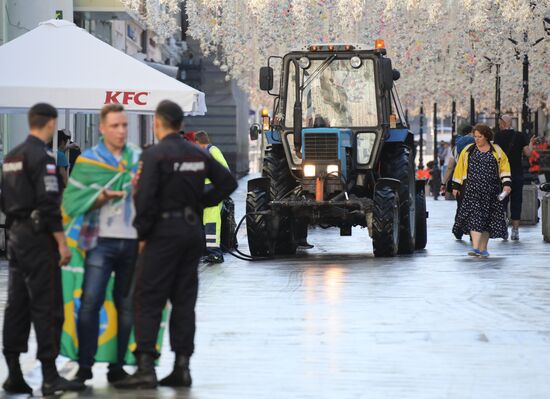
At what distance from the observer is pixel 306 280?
1753 cm

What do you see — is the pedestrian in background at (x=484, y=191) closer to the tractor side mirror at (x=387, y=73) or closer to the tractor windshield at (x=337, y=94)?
the tractor side mirror at (x=387, y=73)

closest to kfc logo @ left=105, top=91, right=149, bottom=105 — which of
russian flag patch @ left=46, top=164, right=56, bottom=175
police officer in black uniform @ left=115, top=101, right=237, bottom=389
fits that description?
police officer in black uniform @ left=115, top=101, right=237, bottom=389

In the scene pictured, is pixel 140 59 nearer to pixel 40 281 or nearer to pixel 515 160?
pixel 515 160

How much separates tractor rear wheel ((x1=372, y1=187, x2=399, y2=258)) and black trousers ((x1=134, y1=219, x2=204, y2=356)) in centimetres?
1086

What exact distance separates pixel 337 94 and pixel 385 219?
2.58 metres

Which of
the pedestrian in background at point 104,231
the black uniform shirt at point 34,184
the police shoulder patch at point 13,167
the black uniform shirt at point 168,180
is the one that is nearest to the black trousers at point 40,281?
the black uniform shirt at point 34,184

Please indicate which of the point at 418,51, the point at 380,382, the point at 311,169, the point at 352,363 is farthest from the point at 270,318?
the point at 418,51

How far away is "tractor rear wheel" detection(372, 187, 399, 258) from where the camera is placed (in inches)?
816

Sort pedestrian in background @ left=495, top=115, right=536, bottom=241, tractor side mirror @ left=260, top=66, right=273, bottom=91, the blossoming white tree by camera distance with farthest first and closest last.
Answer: the blossoming white tree, pedestrian in background @ left=495, top=115, right=536, bottom=241, tractor side mirror @ left=260, top=66, right=273, bottom=91

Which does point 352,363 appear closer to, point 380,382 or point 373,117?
point 380,382

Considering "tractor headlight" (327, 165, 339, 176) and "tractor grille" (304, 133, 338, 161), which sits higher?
"tractor grille" (304, 133, 338, 161)

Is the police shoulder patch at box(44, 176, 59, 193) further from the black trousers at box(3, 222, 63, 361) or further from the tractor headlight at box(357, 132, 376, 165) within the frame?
the tractor headlight at box(357, 132, 376, 165)

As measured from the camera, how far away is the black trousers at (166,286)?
9836 millimetres

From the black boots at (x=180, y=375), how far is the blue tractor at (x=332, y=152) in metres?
11.0
